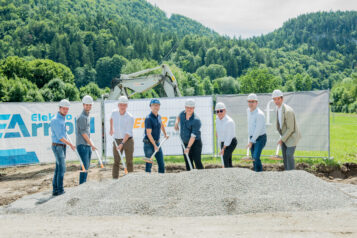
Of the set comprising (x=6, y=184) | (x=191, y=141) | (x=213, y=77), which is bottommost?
(x=6, y=184)

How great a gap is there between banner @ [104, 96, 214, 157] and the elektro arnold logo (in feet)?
6.16

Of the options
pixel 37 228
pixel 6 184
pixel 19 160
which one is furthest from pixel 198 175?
pixel 19 160

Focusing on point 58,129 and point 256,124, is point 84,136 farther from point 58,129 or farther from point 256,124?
point 256,124

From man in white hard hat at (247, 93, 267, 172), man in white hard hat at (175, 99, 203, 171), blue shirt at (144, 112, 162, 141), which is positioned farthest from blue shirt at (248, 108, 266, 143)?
blue shirt at (144, 112, 162, 141)

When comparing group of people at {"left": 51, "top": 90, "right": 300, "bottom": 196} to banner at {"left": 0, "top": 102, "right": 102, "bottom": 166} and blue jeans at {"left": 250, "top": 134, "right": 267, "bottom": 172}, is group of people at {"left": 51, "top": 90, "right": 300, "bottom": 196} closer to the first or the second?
blue jeans at {"left": 250, "top": 134, "right": 267, "bottom": 172}

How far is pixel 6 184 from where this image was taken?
944 centimetres

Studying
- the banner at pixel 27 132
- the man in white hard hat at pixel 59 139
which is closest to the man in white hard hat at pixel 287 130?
the man in white hard hat at pixel 59 139

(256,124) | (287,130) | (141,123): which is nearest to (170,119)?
(141,123)

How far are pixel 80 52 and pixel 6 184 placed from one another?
109 m

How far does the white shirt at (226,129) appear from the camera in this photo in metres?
7.50

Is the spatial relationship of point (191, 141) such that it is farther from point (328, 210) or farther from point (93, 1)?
point (93, 1)

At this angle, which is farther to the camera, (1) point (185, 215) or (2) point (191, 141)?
(2) point (191, 141)

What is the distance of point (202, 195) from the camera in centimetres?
613

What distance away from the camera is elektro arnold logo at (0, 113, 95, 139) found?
34.9 feet
